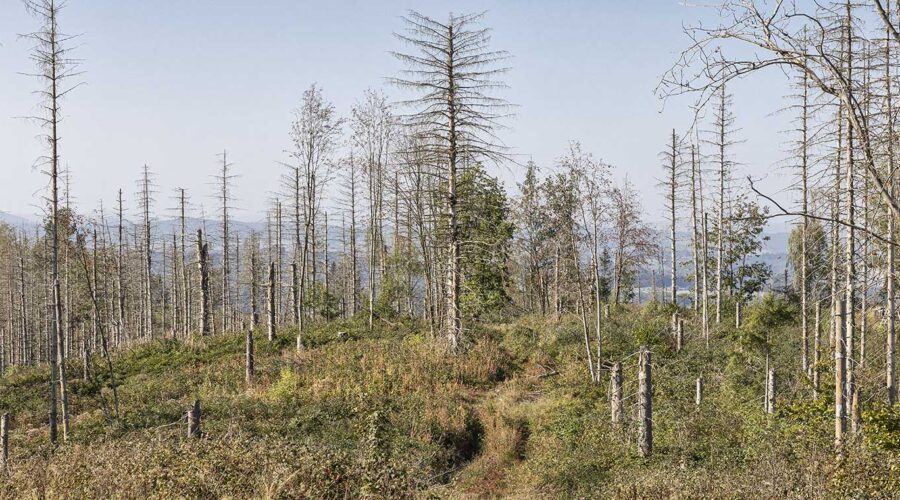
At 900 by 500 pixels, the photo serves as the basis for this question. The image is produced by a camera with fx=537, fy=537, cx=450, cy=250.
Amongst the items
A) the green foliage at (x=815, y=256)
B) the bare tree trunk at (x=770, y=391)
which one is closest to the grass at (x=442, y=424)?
the bare tree trunk at (x=770, y=391)

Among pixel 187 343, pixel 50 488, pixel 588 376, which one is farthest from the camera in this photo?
pixel 187 343

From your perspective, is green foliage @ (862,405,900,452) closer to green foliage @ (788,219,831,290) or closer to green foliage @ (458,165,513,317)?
green foliage @ (788,219,831,290)

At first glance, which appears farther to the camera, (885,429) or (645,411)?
(645,411)

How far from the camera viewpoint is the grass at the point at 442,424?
5961mm

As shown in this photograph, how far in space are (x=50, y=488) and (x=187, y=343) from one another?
2056 centimetres

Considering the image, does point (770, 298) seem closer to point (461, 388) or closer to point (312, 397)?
point (461, 388)

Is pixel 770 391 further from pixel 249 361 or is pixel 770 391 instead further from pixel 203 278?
pixel 203 278

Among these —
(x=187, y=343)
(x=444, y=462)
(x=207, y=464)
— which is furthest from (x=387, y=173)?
(x=207, y=464)

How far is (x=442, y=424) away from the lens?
14.4m

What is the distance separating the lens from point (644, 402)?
1182cm

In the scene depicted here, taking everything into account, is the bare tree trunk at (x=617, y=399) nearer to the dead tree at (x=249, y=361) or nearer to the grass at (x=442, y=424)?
the grass at (x=442, y=424)

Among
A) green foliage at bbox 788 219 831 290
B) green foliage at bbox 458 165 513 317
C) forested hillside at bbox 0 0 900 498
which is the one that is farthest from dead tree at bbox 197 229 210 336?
green foliage at bbox 788 219 831 290

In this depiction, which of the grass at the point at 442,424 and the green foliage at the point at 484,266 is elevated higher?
the green foliage at the point at 484,266

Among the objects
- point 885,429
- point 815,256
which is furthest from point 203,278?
point 885,429
